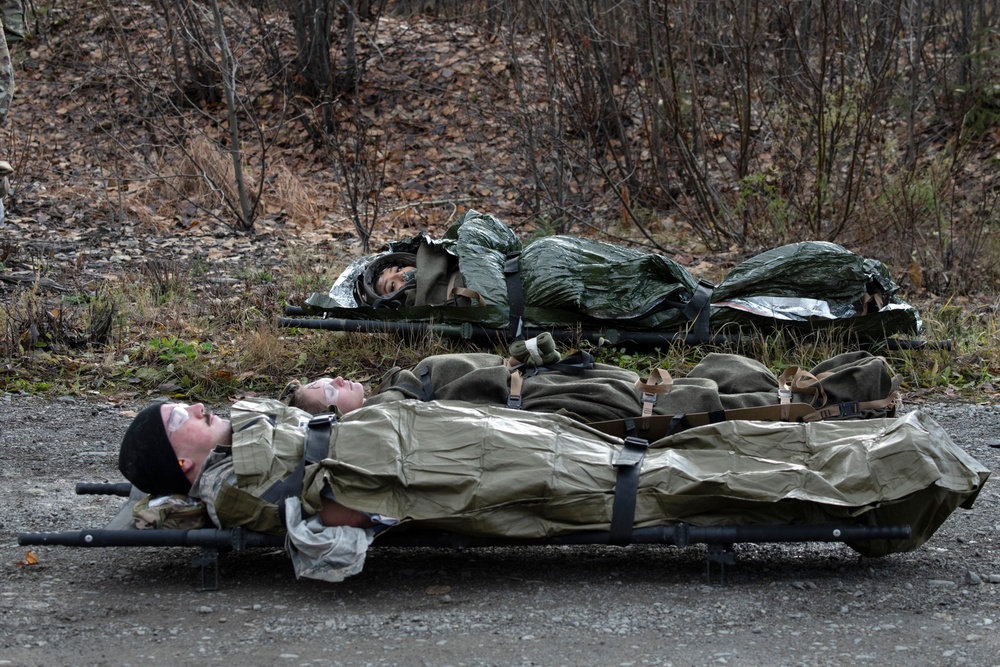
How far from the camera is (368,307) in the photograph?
6.21 metres

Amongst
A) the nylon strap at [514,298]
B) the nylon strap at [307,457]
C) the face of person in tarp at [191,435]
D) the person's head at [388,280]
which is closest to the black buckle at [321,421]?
the nylon strap at [307,457]

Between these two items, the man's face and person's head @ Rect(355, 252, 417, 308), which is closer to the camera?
the man's face

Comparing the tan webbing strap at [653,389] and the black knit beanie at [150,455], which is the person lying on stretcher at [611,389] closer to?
the tan webbing strap at [653,389]

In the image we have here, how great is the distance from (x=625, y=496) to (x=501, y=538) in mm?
391

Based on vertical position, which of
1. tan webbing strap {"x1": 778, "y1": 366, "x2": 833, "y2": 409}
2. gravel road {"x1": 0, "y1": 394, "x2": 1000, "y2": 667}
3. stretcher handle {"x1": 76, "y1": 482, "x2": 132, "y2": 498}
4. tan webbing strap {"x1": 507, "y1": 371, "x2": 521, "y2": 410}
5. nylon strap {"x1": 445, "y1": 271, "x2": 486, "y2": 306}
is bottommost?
gravel road {"x1": 0, "y1": 394, "x2": 1000, "y2": 667}

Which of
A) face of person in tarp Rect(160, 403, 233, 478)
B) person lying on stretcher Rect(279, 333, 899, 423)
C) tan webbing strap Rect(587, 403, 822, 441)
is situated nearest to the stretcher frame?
face of person in tarp Rect(160, 403, 233, 478)

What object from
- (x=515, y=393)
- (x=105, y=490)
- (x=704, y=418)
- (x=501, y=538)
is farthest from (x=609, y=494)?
(x=105, y=490)

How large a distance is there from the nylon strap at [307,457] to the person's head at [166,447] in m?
0.28

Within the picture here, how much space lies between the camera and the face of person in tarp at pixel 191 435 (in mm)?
3336

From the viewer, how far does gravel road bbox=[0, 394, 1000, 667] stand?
2787 mm

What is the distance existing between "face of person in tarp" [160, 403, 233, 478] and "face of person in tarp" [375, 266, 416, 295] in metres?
2.95

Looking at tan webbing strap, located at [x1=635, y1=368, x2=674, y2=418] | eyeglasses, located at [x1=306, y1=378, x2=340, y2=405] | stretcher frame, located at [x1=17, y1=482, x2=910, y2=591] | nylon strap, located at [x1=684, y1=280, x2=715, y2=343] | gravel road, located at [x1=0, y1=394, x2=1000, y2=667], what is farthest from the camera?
nylon strap, located at [x1=684, y1=280, x2=715, y2=343]

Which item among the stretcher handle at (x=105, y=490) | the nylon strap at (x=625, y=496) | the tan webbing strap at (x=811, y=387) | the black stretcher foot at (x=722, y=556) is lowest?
the stretcher handle at (x=105, y=490)

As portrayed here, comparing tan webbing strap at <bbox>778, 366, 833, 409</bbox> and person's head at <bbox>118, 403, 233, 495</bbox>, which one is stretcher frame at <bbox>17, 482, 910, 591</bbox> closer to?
person's head at <bbox>118, 403, 233, 495</bbox>
